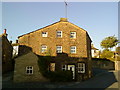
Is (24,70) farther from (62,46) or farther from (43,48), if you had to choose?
(62,46)

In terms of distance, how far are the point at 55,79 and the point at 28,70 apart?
4.26 m

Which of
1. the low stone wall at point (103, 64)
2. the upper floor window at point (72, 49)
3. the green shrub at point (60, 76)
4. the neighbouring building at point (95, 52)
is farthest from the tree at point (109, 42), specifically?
the green shrub at point (60, 76)

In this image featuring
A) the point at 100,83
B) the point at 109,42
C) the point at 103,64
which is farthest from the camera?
the point at 109,42

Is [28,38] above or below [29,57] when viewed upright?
above

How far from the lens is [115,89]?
14.9 meters

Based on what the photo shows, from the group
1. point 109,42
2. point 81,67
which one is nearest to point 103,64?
point 109,42

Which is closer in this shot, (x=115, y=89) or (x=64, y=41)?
(x=115, y=89)

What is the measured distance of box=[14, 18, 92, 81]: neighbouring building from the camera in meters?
22.0

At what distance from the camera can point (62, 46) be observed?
23.2 meters

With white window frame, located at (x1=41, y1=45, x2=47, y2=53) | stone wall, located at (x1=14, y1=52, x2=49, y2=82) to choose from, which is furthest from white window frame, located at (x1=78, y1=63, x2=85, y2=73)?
white window frame, located at (x1=41, y1=45, x2=47, y2=53)

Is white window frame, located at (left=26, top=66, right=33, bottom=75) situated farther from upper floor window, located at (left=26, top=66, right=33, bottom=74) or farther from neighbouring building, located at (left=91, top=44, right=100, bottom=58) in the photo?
neighbouring building, located at (left=91, top=44, right=100, bottom=58)

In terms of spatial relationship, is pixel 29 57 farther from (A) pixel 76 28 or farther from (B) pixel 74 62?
(A) pixel 76 28

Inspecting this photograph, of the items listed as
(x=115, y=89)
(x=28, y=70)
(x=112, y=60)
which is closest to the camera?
(x=115, y=89)

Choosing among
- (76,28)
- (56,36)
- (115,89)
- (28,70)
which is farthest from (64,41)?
(115,89)
